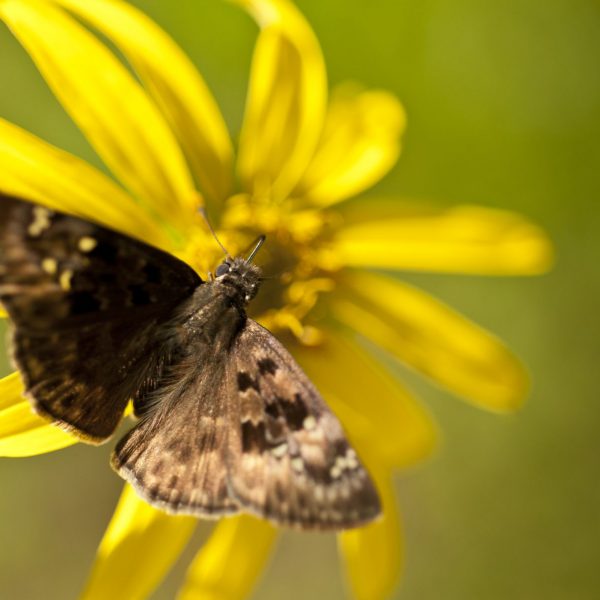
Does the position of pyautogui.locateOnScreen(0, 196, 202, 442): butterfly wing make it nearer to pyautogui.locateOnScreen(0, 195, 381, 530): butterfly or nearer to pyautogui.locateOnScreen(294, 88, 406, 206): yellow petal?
pyautogui.locateOnScreen(0, 195, 381, 530): butterfly

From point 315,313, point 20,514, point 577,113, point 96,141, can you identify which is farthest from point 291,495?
point 577,113

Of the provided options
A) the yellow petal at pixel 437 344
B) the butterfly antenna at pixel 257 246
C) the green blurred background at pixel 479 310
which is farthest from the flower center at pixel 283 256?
the green blurred background at pixel 479 310

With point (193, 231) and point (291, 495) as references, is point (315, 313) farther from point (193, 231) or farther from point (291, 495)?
point (291, 495)

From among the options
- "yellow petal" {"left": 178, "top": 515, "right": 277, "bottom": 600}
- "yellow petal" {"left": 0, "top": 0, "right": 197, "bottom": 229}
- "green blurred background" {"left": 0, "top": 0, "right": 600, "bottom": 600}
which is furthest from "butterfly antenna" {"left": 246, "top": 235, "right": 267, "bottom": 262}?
"green blurred background" {"left": 0, "top": 0, "right": 600, "bottom": 600}

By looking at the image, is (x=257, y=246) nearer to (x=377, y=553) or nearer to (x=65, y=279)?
(x=65, y=279)

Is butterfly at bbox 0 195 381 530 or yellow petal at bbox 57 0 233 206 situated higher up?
yellow petal at bbox 57 0 233 206

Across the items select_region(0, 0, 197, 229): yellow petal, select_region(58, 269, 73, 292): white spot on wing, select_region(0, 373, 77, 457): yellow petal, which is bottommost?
select_region(0, 373, 77, 457): yellow petal
